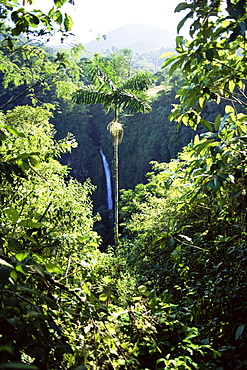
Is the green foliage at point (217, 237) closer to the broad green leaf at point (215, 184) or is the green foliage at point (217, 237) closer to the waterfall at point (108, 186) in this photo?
the broad green leaf at point (215, 184)

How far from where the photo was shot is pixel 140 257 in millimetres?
4371

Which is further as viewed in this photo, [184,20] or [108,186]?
[108,186]

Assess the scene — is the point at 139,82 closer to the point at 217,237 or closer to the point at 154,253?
the point at 154,253

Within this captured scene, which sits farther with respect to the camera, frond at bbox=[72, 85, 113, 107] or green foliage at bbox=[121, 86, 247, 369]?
frond at bbox=[72, 85, 113, 107]

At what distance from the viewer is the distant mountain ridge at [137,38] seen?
488 ft

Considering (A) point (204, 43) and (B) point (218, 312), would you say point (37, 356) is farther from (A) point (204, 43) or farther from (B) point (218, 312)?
(B) point (218, 312)

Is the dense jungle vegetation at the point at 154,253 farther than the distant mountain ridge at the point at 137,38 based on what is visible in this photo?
No

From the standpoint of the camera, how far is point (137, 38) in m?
165

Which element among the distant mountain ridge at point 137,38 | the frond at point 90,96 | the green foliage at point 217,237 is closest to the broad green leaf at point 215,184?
the green foliage at point 217,237

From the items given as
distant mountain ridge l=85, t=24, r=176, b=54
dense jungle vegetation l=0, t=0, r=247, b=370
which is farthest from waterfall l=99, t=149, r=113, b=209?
distant mountain ridge l=85, t=24, r=176, b=54

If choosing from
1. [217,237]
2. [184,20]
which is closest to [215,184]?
[184,20]

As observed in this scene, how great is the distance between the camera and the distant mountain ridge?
488ft

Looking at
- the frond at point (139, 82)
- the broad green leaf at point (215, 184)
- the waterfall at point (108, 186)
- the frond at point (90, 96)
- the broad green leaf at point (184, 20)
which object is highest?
the frond at point (139, 82)

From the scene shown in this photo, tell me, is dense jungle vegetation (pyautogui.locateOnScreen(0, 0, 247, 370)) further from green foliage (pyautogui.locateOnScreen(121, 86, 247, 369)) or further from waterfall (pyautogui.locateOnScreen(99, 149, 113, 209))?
waterfall (pyautogui.locateOnScreen(99, 149, 113, 209))
